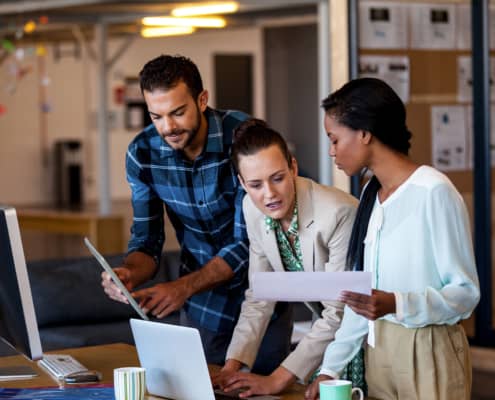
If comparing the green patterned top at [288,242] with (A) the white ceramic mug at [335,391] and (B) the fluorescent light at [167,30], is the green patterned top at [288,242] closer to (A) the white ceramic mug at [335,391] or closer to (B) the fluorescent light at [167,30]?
(A) the white ceramic mug at [335,391]

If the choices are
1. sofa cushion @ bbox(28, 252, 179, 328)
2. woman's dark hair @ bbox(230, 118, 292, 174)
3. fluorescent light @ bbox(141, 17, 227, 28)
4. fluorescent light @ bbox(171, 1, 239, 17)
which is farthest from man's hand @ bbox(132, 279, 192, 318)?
fluorescent light @ bbox(141, 17, 227, 28)

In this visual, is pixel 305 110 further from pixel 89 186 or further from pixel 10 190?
pixel 10 190

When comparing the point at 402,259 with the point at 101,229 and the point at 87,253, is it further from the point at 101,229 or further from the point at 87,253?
the point at 87,253

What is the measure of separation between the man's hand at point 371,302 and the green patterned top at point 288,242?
0.50m

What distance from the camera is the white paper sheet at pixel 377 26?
20.7 ft

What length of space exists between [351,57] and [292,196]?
3.68 m

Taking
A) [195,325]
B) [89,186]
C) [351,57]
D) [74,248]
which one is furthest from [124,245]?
[195,325]

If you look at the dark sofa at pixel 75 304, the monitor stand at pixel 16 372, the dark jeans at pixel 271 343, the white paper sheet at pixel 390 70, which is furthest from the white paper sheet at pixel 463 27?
the monitor stand at pixel 16 372

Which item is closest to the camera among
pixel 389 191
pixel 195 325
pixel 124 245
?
pixel 389 191

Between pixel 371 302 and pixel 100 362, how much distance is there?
43.3 inches

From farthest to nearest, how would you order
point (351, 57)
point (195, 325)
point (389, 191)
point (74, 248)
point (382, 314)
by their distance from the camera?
point (74, 248) < point (351, 57) < point (195, 325) < point (389, 191) < point (382, 314)

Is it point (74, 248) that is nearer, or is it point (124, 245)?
point (124, 245)

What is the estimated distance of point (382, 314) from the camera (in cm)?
237

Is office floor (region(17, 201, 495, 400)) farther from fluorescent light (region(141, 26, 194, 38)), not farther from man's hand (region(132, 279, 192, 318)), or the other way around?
man's hand (region(132, 279, 192, 318))
